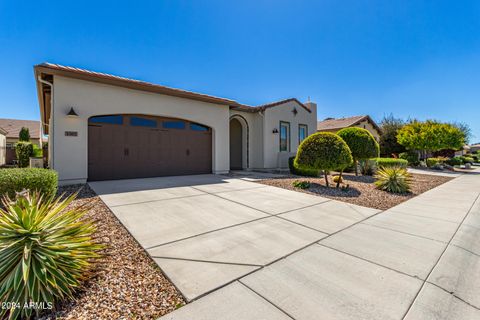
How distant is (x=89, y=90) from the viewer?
8078 millimetres

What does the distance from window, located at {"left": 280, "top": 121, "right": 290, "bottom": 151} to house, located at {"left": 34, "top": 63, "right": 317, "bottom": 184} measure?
1.42 feet

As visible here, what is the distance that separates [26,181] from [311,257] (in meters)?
6.22

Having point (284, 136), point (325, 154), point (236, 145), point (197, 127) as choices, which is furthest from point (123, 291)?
point (284, 136)

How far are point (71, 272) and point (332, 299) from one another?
105 inches

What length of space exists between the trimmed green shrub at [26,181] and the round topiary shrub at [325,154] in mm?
7834

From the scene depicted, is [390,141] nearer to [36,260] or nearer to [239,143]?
[239,143]

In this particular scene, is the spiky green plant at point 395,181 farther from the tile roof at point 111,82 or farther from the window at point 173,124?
the window at point 173,124

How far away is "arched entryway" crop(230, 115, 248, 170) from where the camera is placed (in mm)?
14383

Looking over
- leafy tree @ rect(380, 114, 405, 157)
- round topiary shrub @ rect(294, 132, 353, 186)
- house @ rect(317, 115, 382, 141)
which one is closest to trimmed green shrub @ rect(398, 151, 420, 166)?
leafy tree @ rect(380, 114, 405, 157)

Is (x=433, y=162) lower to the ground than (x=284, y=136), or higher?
lower

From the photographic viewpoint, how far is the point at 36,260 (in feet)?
6.43

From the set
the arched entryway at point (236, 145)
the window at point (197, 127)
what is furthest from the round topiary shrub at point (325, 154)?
the arched entryway at point (236, 145)

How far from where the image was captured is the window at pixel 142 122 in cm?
934

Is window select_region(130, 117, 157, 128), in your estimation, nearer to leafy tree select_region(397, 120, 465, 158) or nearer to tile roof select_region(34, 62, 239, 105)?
tile roof select_region(34, 62, 239, 105)
